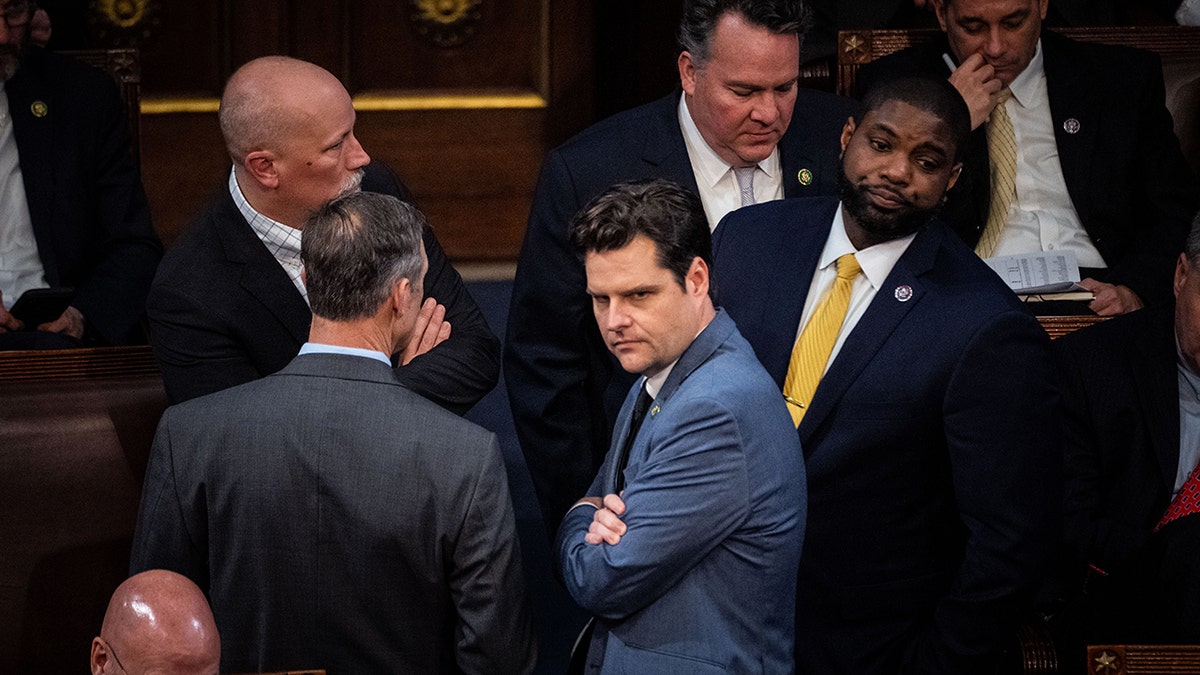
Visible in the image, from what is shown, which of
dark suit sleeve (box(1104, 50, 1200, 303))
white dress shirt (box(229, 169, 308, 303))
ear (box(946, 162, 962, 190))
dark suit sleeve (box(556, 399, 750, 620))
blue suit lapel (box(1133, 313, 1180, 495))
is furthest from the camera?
dark suit sleeve (box(1104, 50, 1200, 303))

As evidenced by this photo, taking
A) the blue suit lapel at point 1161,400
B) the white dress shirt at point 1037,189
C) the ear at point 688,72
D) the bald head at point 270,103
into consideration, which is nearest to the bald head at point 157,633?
the bald head at point 270,103

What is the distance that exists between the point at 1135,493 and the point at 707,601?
1212 millimetres

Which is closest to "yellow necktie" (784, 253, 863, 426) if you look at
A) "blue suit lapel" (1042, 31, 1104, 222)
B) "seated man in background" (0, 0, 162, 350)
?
"blue suit lapel" (1042, 31, 1104, 222)

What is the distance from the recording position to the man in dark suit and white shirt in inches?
85.0

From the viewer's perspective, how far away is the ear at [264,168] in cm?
271

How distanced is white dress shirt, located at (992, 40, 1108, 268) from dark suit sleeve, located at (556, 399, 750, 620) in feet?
5.58

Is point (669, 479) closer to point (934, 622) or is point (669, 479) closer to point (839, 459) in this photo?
point (839, 459)

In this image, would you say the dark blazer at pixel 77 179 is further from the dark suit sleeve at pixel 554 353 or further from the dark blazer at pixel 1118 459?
the dark blazer at pixel 1118 459

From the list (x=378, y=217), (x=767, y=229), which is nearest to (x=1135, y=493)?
(x=767, y=229)

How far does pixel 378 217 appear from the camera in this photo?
7.31 ft

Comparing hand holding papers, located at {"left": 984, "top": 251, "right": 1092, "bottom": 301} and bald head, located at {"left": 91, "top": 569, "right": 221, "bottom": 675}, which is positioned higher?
hand holding papers, located at {"left": 984, "top": 251, "right": 1092, "bottom": 301}

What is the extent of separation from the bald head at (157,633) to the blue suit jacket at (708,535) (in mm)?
529

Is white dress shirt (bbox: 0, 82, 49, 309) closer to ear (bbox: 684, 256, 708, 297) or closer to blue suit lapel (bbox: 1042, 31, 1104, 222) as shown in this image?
ear (bbox: 684, 256, 708, 297)

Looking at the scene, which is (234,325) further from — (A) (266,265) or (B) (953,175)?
(B) (953,175)
